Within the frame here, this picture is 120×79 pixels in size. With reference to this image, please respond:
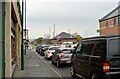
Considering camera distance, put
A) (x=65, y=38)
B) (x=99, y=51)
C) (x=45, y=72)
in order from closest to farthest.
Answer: (x=99, y=51)
(x=45, y=72)
(x=65, y=38)

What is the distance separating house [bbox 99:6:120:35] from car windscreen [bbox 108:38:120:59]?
53.8 metres

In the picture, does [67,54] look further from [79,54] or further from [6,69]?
[6,69]

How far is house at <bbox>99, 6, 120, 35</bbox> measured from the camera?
6462 centimetres

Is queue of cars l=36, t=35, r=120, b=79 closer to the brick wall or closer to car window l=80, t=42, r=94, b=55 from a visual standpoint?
car window l=80, t=42, r=94, b=55

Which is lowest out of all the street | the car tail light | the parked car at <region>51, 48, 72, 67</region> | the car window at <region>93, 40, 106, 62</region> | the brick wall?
the street

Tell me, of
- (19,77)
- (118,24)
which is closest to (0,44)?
(19,77)

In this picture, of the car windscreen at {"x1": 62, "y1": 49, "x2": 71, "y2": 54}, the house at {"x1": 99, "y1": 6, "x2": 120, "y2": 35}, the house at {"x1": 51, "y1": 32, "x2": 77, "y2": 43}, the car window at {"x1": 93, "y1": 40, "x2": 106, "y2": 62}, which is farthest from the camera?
the house at {"x1": 51, "y1": 32, "x2": 77, "y2": 43}

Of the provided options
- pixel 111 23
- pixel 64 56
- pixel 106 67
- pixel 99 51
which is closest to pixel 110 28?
pixel 111 23

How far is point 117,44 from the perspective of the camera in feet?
31.6

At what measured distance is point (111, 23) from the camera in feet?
225

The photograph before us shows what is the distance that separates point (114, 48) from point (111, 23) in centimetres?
6004

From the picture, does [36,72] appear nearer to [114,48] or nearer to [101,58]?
[101,58]

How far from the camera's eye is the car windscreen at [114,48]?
9.38 m

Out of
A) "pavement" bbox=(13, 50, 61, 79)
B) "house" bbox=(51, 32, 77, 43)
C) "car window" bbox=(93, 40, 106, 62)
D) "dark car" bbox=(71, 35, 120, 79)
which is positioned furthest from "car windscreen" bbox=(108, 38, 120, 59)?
"house" bbox=(51, 32, 77, 43)
